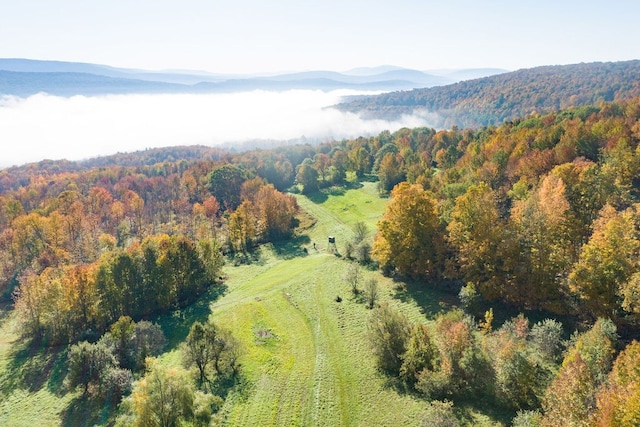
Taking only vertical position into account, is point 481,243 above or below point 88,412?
above

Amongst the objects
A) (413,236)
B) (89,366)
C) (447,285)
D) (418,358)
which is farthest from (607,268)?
(89,366)

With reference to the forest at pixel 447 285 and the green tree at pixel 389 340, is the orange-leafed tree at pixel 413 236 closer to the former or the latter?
the forest at pixel 447 285

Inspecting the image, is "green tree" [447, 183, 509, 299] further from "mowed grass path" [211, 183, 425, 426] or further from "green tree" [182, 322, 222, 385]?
"green tree" [182, 322, 222, 385]

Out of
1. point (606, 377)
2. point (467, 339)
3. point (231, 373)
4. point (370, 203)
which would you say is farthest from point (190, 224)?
point (606, 377)

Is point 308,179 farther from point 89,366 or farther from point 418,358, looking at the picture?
point 418,358

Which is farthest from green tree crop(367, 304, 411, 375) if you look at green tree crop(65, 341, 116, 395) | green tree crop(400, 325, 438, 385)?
green tree crop(65, 341, 116, 395)

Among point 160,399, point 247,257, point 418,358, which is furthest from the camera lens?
point 247,257
